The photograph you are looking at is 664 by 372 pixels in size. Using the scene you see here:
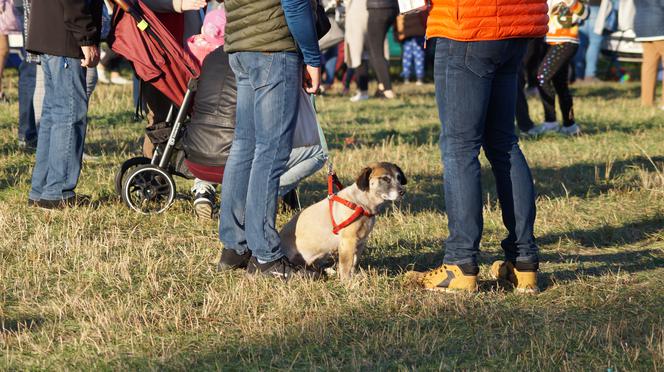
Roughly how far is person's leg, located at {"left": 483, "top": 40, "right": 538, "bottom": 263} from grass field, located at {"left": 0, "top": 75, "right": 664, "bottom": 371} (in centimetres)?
30

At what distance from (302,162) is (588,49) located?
573 inches

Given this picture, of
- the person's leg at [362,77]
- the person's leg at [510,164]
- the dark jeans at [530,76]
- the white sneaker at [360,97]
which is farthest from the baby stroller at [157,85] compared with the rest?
the person's leg at [362,77]

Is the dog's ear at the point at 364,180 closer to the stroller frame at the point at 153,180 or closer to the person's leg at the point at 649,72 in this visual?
the stroller frame at the point at 153,180

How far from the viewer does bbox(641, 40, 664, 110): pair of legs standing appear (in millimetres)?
14078

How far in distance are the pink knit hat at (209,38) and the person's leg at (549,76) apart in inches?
220

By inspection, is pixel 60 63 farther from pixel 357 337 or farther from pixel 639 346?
pixel 639 346

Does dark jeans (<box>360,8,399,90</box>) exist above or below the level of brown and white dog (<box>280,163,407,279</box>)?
below

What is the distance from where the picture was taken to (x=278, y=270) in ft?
18.1

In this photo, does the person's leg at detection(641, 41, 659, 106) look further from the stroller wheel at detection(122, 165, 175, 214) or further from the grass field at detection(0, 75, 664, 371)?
the stroller wheel at detection(122, 165, 175, 214)

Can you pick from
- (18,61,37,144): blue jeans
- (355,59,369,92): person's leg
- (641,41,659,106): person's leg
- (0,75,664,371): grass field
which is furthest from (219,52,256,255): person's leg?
(355,59,369,92): person's leg

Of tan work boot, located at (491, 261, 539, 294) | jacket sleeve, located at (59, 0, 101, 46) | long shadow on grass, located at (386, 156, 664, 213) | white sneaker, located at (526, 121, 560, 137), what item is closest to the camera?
tan work boot, located at (491, 261, 539, 294)

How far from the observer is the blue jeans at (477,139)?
5074 mm

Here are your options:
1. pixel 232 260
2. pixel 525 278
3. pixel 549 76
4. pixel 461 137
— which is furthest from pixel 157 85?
pixel 549 76

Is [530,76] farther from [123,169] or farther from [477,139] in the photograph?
[477,139]
